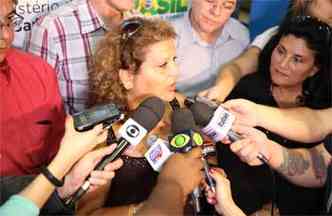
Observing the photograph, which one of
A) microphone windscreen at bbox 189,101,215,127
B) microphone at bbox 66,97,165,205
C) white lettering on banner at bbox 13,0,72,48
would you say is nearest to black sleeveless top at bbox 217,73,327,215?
microphone windscreen at bbox 189,101,215,127

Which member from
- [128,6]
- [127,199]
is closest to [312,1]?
[128,6]

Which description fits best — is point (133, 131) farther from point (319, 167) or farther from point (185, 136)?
point (319, 167)

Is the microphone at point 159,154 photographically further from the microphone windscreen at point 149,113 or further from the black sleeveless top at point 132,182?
the black sleeveless top at point 132,182

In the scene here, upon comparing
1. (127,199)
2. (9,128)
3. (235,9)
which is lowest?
(127,199)

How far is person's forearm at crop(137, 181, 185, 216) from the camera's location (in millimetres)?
1087

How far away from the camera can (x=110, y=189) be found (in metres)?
1.38

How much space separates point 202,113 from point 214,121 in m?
0.04

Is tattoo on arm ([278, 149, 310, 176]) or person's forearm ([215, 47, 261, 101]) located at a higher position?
person's forearm ([215, 47, 261, 101])

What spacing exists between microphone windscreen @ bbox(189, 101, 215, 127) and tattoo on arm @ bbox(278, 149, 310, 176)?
378mm

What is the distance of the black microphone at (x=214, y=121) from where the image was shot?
1.18 m

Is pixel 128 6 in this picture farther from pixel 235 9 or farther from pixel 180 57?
pixel 235 9

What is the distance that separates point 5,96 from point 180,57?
71cm

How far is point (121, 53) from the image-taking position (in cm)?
151

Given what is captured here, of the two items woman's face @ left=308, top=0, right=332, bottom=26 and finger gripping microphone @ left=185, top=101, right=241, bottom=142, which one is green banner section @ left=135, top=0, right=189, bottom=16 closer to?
woman's face @ left=308, top=0, right=332, bottom=26
